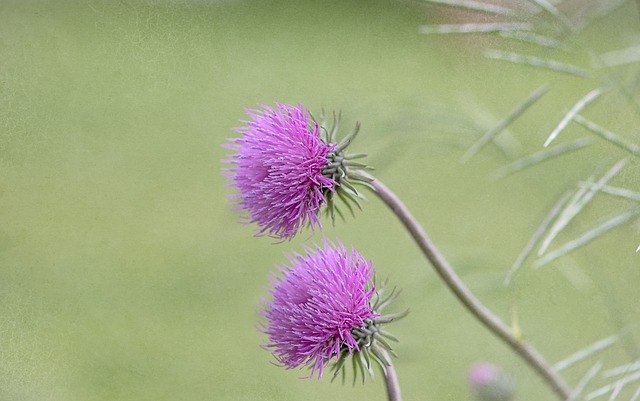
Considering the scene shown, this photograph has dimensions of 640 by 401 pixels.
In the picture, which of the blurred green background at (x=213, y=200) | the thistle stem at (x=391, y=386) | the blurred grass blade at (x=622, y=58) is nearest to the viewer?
the thistle stem at (x=391, y=386)

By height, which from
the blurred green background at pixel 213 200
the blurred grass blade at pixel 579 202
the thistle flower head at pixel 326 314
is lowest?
the thistle flower head at pixel 326 314

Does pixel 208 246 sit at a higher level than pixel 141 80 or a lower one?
lower

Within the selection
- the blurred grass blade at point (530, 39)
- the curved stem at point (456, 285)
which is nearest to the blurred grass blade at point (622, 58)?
the blurred grass blade at point (530, 39)

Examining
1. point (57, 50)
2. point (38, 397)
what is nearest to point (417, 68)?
point (57, 50)

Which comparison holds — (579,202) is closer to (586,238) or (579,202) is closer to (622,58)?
(586,238)

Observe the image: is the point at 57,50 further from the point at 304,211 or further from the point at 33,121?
the point at 304,211

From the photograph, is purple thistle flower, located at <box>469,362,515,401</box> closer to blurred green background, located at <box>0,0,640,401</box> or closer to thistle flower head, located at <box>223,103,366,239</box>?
blurred green background, located at <box>0,0,640,401</box>

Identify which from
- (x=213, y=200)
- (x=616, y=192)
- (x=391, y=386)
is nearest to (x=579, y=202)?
(x=616, y=192)

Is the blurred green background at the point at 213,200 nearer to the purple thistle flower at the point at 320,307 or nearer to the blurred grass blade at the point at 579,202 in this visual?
the blurred grass blade at the point at 579,202

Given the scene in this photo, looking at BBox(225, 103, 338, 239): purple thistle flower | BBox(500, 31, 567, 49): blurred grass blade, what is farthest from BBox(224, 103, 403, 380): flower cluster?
BBox(500, 31, 567, 49): blurred grass blade
